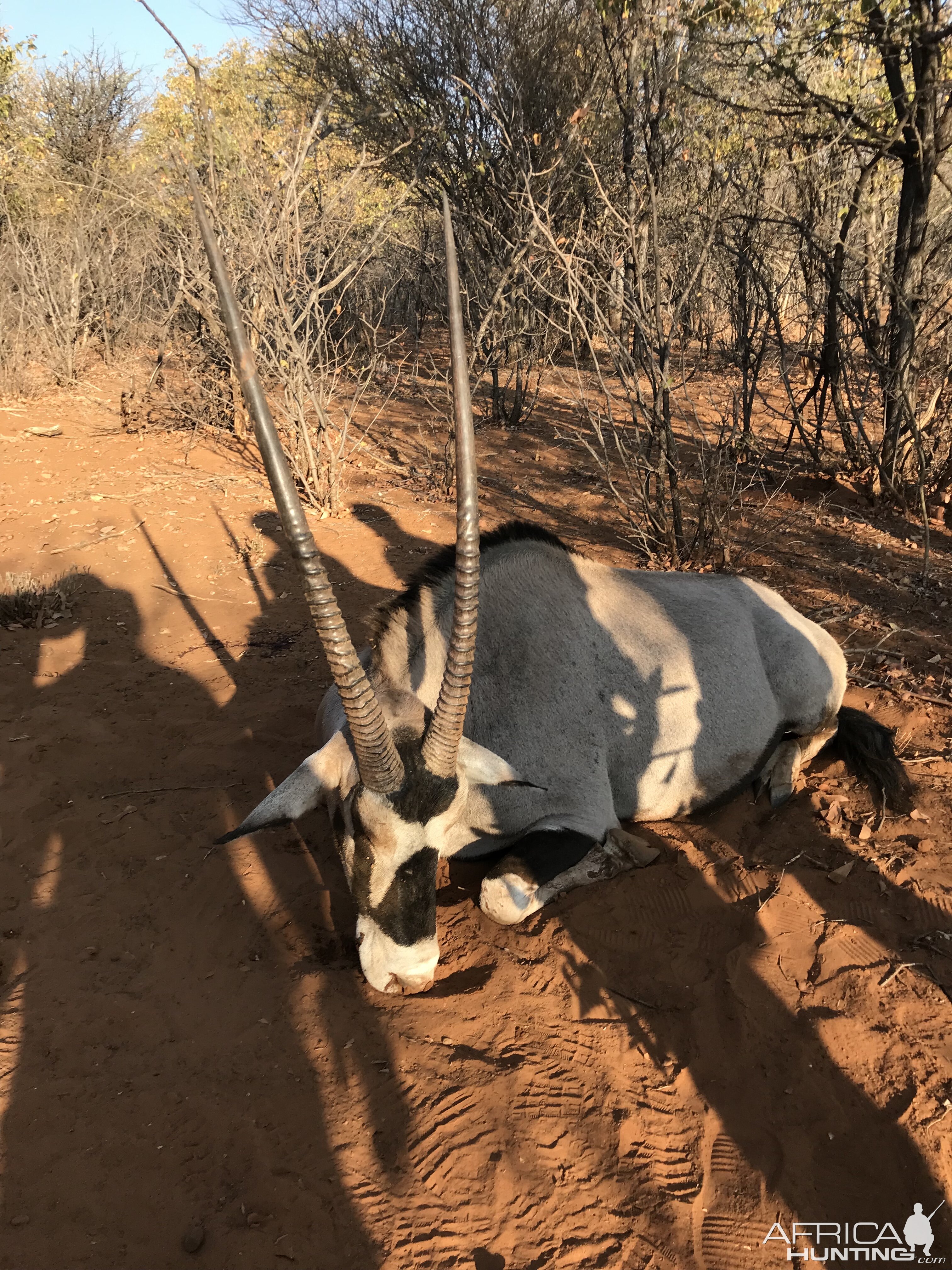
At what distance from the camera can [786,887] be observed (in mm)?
3861

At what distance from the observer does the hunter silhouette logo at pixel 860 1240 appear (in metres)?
2.47

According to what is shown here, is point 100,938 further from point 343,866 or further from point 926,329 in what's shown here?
point 926,329

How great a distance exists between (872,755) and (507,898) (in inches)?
97.9

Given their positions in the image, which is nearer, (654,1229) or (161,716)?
(654,1229)

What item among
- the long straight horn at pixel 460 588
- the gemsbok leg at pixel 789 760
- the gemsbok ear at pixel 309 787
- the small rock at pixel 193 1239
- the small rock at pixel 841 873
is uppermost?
the long straight horn at pixel 460 588

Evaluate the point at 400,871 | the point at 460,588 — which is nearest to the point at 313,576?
the point at 460,588

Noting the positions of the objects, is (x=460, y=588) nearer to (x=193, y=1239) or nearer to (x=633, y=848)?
(x=633, y=848)

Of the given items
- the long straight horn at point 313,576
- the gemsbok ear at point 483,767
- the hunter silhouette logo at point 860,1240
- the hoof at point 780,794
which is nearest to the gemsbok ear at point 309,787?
the long straight horn at point 313,576

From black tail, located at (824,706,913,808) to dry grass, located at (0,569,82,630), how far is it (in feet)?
Answer: 20.0

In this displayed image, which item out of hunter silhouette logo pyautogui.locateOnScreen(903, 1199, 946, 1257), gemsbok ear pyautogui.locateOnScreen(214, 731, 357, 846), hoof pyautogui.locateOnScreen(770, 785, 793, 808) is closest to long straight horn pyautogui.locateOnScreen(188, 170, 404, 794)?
gemsbok ear pyautogui.locateOnScreen(214, 731, 357, 846)

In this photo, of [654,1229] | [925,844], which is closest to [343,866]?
[654,1229]

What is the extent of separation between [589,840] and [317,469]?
6255 millimetres

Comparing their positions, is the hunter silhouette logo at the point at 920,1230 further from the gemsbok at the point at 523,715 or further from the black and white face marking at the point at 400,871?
the black and white face marking at the point at 400,871

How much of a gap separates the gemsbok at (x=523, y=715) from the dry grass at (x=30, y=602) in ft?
11.3
